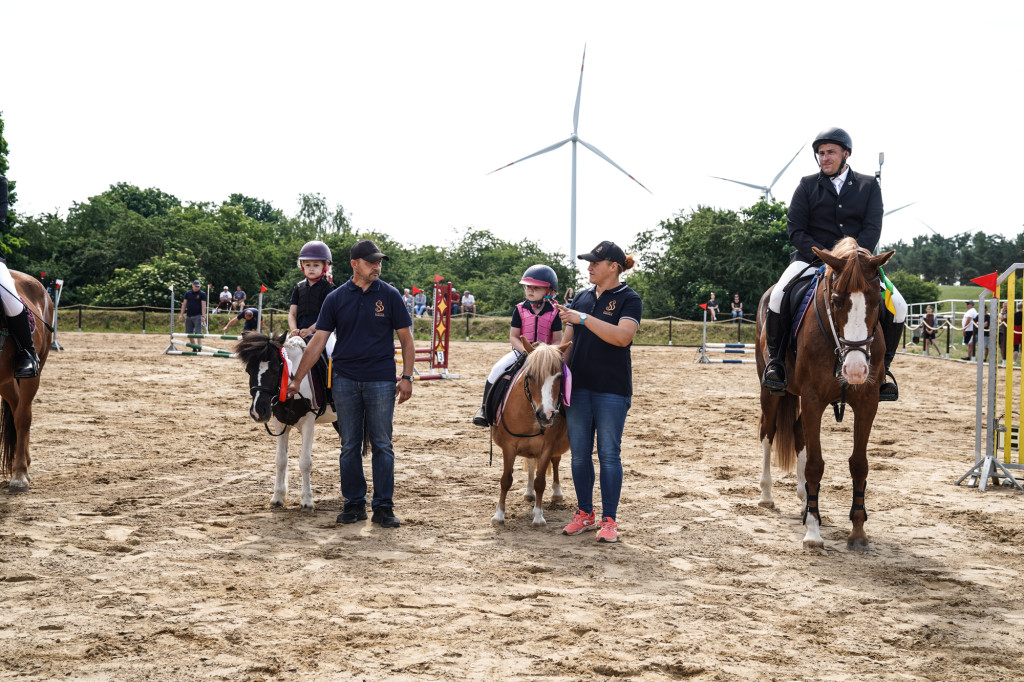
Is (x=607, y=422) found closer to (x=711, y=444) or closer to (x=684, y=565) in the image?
(x=684, y=565)

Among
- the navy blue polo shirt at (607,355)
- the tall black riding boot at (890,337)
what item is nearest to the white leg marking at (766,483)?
the tall black riding boot at (890,337)

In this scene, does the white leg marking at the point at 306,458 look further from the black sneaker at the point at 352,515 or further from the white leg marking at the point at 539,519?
the white leg marking at the point at 539,519

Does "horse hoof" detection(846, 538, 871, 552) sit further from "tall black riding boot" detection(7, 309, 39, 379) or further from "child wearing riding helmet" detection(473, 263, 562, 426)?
"tall black riding boot" detection(7, 309, 39, 379)

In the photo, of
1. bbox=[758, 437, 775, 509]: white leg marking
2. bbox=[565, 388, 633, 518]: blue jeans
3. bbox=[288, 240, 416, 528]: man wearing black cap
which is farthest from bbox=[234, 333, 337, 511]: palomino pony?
bbox=[758, 437, 775, 509]: white leg marking

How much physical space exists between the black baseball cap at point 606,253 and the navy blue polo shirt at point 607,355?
0.23 m

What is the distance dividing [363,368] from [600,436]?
6.43 feet

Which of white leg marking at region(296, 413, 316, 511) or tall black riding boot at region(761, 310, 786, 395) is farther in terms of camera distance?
white leg marking at region(296, 413, 316, 511)

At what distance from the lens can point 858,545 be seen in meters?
5.98

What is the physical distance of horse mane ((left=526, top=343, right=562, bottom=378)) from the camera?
6055 mm

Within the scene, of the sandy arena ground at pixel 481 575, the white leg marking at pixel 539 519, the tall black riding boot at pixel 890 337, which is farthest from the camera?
the white leg marking at pixel 539 519

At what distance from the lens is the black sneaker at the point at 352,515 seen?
659 cm

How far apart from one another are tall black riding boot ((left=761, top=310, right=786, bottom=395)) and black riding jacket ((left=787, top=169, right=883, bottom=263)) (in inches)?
23.8

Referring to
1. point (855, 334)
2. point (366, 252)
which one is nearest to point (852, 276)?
point (855, 334)

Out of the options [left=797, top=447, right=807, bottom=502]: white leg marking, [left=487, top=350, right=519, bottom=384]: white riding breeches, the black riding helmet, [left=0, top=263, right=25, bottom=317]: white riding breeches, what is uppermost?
the black riding helmet
